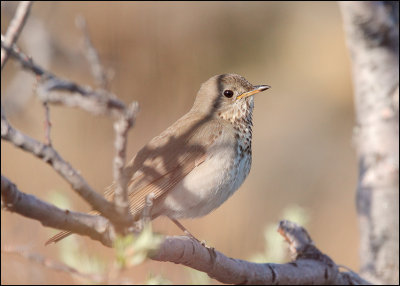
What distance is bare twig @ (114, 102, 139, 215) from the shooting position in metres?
1.38

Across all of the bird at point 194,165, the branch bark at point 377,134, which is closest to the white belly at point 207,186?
the bird at point 194,165

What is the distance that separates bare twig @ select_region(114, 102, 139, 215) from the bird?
1.61 metres

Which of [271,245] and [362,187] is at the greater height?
[362,187]

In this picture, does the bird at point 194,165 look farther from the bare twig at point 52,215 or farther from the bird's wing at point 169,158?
the bare twig at point 52,215

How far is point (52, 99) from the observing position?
145 cm

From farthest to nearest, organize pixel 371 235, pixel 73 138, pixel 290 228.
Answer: pixel 73 138
pixel 371 235
pixel 290 228

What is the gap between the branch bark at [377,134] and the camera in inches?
152

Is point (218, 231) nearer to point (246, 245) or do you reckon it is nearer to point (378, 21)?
point (246, 245)

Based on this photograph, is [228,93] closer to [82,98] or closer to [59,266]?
[59,266]

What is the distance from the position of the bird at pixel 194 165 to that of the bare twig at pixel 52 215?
1.49 meters

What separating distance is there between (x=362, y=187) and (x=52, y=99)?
2.95m

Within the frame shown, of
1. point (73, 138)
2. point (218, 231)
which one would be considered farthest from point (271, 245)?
point (73, 138)

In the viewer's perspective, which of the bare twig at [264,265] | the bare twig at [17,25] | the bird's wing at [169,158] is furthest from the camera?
the bird's wing at [169,158]

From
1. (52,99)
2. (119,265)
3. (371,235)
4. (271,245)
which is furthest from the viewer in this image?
(371,235)
